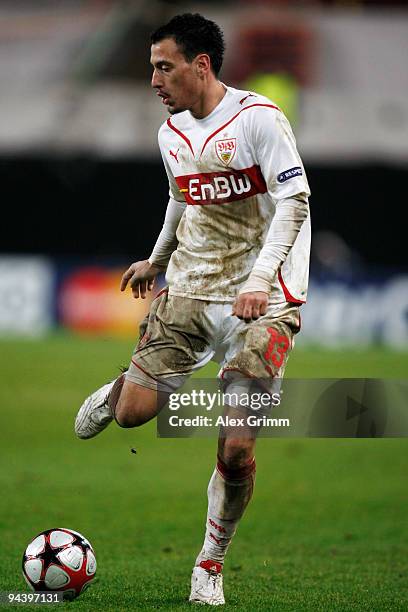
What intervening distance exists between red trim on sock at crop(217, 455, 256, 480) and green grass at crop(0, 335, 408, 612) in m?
0.60

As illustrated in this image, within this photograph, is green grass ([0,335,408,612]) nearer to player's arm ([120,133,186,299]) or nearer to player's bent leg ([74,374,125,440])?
player's bent leg ([74,374,125,440])

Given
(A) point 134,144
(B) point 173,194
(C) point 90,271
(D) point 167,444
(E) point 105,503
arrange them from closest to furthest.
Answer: (B) point 173,194
(E) point 105,503
(D) point 167,444
(C) point 90,271
(A) point 134,144

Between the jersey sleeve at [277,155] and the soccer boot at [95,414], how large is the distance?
4.42 feet

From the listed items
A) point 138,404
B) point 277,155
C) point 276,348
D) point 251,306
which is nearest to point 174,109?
point 277,155

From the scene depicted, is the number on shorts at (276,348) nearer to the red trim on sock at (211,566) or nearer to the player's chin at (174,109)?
the red trim on sock at (211,566)

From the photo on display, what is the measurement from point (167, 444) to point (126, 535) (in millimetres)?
5134

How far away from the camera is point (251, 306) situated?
550 cm

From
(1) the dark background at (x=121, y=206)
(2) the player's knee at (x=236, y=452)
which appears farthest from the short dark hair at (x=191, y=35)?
(1) the dark background at (x=121, y=206)

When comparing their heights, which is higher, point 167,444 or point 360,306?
point 360,306

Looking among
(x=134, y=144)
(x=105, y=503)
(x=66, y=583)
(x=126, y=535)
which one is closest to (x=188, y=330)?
(x=66, y=583)

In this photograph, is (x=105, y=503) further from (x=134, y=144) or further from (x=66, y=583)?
(x=134, y=144)

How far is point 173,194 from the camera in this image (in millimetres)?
6402

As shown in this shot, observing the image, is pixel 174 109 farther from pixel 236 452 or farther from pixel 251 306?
pixel 236 452

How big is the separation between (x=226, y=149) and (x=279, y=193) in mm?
367
